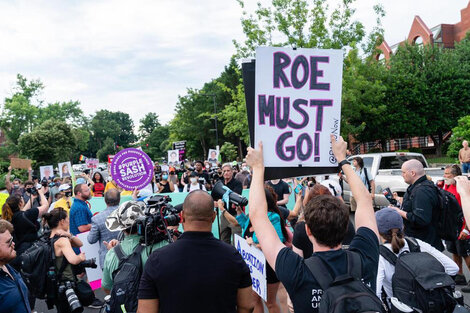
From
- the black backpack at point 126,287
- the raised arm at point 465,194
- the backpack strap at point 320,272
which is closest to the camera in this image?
the backpack strap at point 320,272

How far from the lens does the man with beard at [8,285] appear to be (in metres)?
2.79

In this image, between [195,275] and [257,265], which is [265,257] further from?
[257,265]

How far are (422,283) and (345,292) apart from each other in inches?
46.5

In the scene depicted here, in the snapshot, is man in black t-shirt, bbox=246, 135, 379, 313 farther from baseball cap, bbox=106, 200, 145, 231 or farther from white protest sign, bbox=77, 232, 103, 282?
white protest sign, bbox=77, 232, 103, 282

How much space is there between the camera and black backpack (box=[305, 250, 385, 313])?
1.65 meters

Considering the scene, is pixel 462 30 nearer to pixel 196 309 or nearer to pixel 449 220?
pixel 449 220

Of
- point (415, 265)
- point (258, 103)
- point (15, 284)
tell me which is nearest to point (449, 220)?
point (415, 265)

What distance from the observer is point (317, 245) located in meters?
1.99

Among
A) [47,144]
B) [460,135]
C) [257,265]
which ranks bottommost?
[257,265]

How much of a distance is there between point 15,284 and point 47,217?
1.55m

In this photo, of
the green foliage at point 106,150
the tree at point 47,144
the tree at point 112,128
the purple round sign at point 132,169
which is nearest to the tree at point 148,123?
the tree at point 112,128

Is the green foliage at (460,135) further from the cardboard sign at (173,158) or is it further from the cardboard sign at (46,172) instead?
the cardboard sign at (46,172)

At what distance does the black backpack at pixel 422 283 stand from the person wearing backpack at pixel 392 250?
0.39ft

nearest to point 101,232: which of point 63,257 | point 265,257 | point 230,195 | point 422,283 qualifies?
point 63,257
